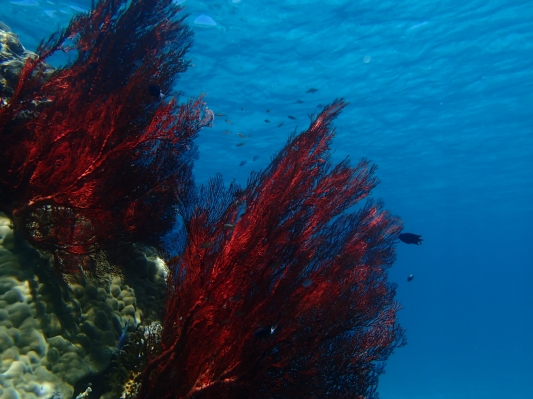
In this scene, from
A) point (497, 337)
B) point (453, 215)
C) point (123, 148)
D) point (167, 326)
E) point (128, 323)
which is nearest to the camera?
point (167, 326)

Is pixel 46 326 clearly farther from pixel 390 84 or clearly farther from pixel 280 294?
pixel 390 84

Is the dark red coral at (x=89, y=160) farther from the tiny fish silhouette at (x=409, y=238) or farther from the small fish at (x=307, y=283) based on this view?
the tiny fish silhouette at (x=409, y=238)

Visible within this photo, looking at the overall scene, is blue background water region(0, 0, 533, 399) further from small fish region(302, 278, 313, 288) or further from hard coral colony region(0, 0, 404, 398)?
small fish region(302, 278, 313, 288)

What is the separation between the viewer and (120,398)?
4.35m

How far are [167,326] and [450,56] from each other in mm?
22266

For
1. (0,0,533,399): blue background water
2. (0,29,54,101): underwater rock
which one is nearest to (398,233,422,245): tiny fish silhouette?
(0,29,54,101): underwater rock

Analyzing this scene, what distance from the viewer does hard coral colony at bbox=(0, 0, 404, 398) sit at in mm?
3658

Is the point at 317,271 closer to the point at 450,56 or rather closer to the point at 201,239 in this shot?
the point at 201,239

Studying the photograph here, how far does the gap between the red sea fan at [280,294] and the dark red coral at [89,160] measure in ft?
3.04

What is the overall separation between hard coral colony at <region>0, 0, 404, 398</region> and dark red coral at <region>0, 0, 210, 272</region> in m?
0.02

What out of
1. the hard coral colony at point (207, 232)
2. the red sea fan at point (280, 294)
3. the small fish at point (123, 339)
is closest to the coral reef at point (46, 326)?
the small fish at point (123, 339)

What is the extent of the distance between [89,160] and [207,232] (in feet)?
5.25

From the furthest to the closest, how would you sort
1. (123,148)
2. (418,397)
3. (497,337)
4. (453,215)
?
(497,337) < (453,215) < (418,397) < (123,148)

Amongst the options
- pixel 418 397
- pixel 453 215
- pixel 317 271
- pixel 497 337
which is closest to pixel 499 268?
pixel 497 337
